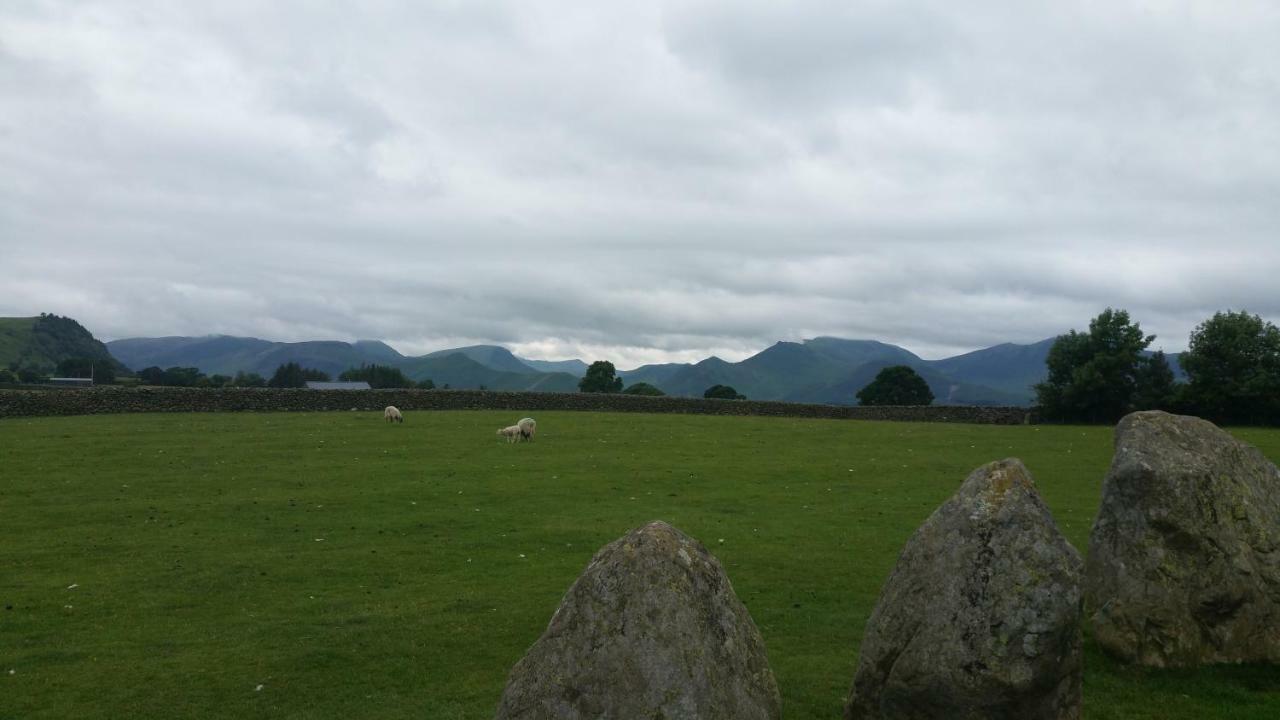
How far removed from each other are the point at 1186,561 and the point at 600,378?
116 metres

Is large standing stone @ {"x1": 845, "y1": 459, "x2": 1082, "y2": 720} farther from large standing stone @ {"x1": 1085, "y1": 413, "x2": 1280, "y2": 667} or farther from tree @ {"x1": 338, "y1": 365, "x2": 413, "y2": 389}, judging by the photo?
tree @ {"x1": 338, "y1": 365, "x2": 413, "y2": 389}

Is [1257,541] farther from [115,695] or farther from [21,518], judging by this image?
[21,518]

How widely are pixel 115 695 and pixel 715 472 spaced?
22585 millimetres

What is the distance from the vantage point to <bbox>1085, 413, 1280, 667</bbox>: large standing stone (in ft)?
38.1

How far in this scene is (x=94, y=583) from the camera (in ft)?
54.4

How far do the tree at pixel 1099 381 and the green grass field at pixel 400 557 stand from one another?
30.6 m

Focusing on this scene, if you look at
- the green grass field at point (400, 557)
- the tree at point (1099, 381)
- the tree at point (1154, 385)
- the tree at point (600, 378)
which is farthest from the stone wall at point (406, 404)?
the tree at point (600, 378)

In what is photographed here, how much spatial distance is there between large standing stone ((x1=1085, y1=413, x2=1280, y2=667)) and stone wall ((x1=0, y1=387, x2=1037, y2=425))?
54836 mm

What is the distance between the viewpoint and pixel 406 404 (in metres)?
65.4

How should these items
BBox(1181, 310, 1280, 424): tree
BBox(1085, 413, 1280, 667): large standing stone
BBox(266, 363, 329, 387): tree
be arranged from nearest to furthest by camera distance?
1. BBox(1085, 413, 1280, 667): large standing stone
2. BBox(1181, 310, 1280, 424): tree
3. BBox(266, 363, 329, 387): tree

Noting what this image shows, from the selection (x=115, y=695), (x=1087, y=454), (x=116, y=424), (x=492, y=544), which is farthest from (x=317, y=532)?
(x=116, y=424)

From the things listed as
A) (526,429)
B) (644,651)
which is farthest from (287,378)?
(644,651)

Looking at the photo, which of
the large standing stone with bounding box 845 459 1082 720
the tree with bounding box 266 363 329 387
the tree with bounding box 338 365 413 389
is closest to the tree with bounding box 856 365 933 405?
the tree with bounding box 338 365 413 389

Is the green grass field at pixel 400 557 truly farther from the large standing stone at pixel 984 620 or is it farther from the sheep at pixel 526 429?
the large standing stone at pixel 984 620
